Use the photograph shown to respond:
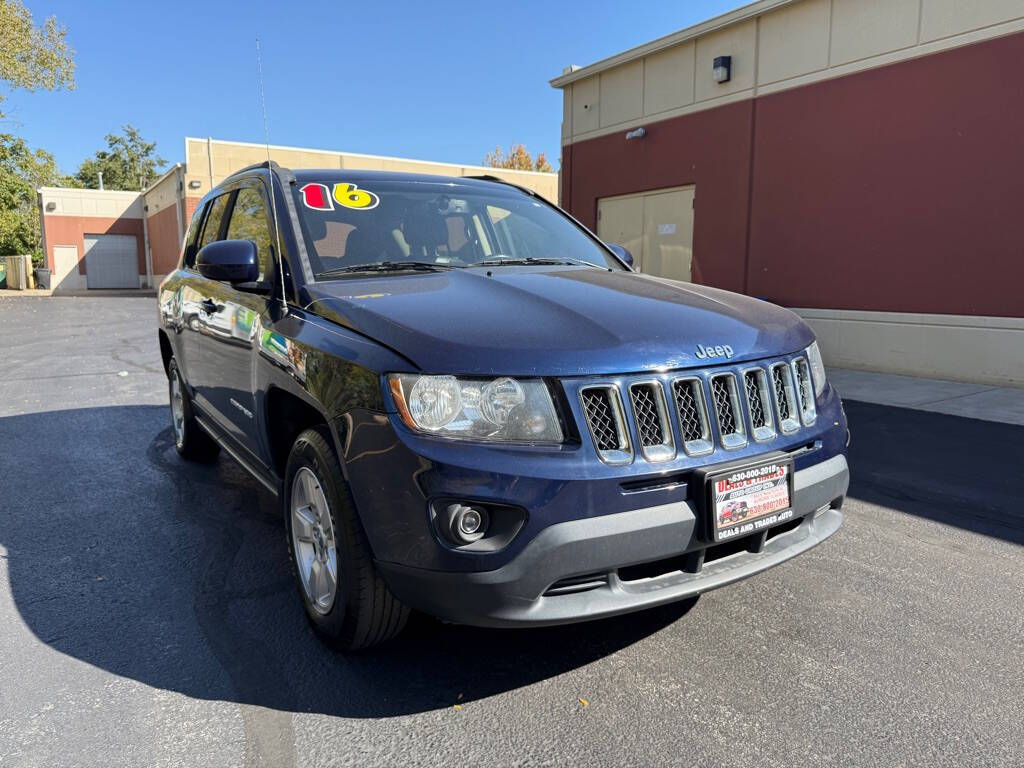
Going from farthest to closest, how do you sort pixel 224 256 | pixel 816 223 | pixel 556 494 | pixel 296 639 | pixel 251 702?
pixel 816 223 → pixel 224 256 → pixel 296 639 → pixel 251 702 → pixel 556 494

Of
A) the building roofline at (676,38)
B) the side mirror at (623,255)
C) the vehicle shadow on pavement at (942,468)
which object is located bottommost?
the vehicle shadow on pavement at (942,468)

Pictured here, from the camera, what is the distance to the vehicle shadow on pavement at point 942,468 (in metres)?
4.20

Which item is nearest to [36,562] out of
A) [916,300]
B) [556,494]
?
[556,494]

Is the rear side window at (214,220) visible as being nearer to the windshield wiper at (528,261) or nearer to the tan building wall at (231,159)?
the windshield wiper at (528,261)

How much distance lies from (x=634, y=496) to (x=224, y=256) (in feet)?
6.37

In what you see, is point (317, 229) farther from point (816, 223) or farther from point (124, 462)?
point (816, 223)

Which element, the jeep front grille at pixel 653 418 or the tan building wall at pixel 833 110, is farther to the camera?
the tan building wall at pixel 833 110

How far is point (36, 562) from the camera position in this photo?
3.52 meters

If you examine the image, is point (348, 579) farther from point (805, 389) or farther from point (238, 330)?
point (805, 389)

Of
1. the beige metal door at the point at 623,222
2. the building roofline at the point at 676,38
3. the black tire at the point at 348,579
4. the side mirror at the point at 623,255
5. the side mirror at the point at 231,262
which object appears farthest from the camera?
the beige metal door at the point at 623,222

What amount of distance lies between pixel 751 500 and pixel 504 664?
41.0 inches

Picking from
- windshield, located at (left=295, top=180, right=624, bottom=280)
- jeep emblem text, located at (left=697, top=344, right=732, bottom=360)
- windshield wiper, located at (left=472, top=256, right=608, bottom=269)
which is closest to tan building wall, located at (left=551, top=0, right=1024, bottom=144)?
windshield, located at (left=295, top=180, right=624, bottom=280)

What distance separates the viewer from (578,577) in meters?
2.17

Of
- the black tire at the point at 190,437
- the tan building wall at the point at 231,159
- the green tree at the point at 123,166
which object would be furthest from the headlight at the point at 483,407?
the green tree at the point at 123,166
